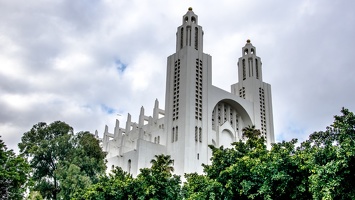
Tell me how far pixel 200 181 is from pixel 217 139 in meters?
23.2

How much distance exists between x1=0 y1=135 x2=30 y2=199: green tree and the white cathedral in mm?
17864

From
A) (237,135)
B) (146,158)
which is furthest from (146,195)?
(237,135)

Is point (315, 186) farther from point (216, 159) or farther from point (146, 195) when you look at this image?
point (146, 195)

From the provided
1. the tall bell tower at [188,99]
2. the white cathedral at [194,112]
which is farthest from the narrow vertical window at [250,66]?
the tall bell tower at [188,99]

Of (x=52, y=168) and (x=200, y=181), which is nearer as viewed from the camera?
(x=200, y=181)

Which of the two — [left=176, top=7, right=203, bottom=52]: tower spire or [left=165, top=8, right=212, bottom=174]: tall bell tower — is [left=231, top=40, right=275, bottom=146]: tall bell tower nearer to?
[left=165, top=8, right=212, bottom=174]: tall bell tower

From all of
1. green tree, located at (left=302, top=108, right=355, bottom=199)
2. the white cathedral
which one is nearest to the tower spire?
the white cathedral

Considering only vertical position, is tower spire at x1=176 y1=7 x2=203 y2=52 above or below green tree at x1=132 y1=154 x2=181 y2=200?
above

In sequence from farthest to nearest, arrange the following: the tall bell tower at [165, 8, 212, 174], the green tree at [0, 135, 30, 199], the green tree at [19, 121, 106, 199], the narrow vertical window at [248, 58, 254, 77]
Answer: the narrow vertical window at [248, 58, 254, 77] → the tall bell tower at [165, 8, 212, 174] → the green tree at [19, 121, 106, 199] → the green tree at [0, 135, 30, 199]

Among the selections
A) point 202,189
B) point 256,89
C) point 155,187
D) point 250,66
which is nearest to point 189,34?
point 250,66

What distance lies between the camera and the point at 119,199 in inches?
799

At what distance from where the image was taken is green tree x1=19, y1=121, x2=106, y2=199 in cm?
3138

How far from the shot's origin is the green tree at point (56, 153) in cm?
3138

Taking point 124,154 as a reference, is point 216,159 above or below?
below
